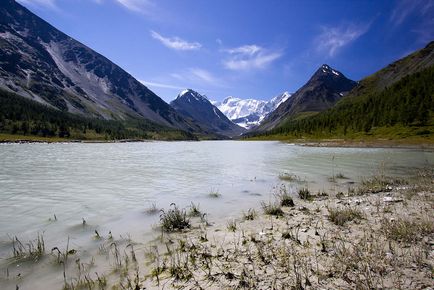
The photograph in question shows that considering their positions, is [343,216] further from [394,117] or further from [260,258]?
[394,117]

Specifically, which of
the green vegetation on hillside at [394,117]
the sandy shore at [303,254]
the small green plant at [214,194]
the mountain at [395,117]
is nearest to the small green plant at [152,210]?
the sandy shore at [303,254]

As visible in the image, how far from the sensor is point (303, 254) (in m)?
9.02

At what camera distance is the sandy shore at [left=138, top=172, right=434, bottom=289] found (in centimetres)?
728

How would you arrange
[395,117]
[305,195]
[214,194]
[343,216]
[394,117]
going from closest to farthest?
[343,216] < [305,195] < [214,194] < [395,117] < [394,117]

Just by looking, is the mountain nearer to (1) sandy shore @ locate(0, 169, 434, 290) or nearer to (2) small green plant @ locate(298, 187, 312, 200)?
(2) small green plant @ locate(298, 187, 312, 200)

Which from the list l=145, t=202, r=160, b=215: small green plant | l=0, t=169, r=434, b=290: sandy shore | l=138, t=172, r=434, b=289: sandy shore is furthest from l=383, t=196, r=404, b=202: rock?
l=145, t=202, r=160, b=215: small green plant

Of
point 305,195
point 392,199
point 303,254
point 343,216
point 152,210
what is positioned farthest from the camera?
point 305,195

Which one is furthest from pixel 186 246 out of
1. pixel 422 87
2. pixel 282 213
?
pixel 422 87

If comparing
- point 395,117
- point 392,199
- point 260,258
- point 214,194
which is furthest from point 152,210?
point 395,117

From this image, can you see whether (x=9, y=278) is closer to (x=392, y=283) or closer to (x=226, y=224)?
(x=226, y=224)

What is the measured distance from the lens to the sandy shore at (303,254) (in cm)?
728

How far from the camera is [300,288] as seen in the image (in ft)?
22.6

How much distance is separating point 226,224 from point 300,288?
22.3 ft

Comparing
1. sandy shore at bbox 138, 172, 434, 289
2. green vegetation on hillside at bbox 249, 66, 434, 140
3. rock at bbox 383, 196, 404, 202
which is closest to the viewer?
sandy shore at bbox 138, 172, 434, 289
